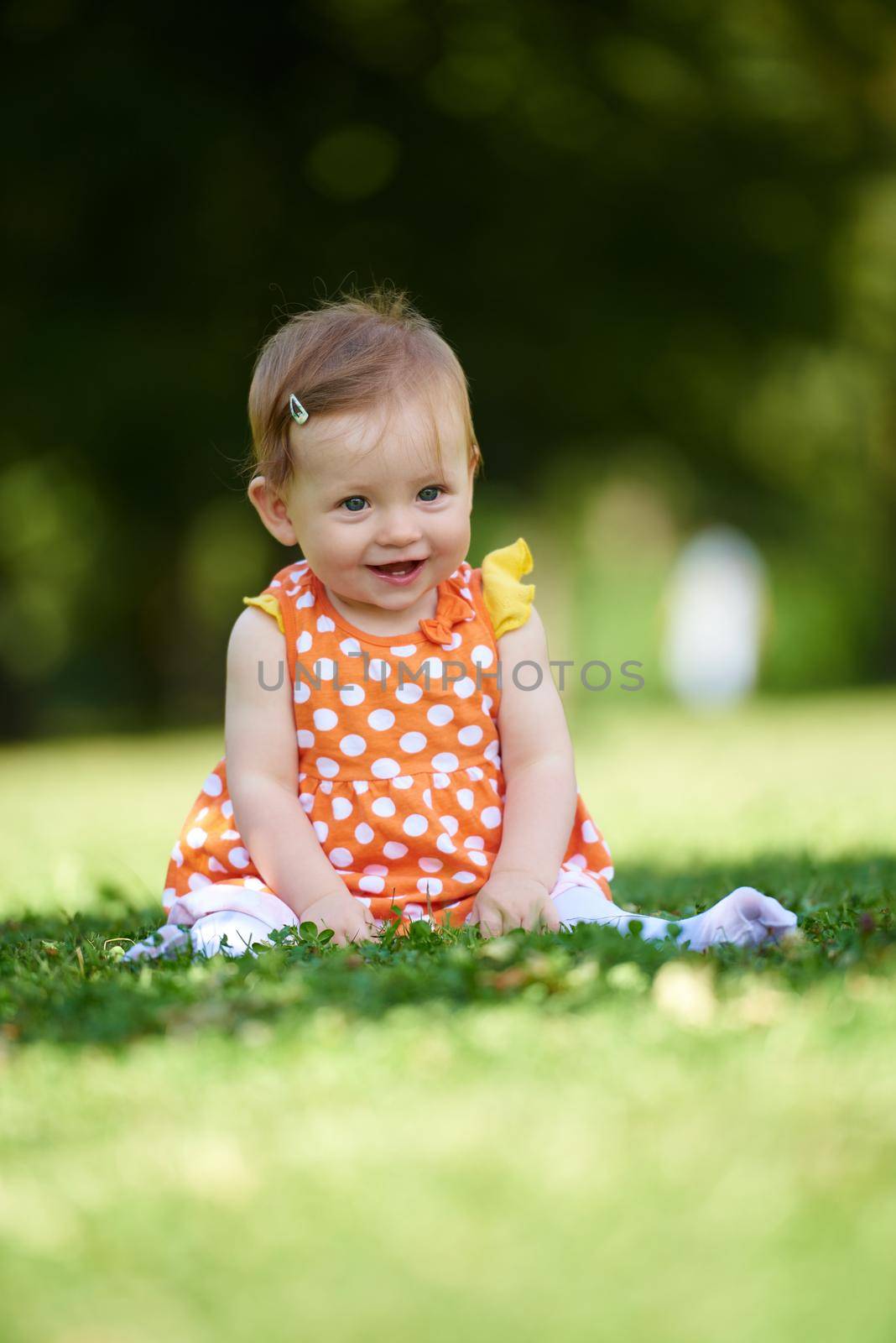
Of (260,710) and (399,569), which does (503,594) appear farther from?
(260,710)

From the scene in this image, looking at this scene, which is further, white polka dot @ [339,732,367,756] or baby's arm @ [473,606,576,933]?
white polka dot @ [339,732,367,756]

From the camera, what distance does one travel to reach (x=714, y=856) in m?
6.24

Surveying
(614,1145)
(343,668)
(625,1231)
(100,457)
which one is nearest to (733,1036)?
(614,1145)

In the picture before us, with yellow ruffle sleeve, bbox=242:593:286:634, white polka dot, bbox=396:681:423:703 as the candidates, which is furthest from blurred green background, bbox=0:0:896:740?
white polka dot, bbox=396:681:423:703

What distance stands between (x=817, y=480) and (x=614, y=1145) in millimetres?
21954

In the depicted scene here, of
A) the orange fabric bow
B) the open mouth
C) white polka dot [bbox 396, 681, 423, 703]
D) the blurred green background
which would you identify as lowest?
white polka dot [bbox 396, 681, 423, 703]

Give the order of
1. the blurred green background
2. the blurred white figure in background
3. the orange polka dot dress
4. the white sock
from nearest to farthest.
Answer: the white sock
the orange polka dot dress
the blurred green background
the blurred white figure in background

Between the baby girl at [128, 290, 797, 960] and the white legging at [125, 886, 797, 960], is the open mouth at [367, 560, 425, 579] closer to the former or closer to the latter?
the baby girl at [128, 290, 797, 960]

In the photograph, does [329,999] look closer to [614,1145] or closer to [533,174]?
[614,1145]

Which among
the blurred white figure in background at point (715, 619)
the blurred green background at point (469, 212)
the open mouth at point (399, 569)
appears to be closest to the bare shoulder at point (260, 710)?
the open mouth at point (399, 569)

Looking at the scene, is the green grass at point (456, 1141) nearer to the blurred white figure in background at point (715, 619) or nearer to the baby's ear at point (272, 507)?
the baby's ear at point (272, 507)

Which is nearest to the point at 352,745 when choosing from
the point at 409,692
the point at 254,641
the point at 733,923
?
the point at 409,692

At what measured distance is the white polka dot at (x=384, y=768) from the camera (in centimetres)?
418

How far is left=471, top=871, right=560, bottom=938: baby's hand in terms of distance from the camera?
12.6 feet
